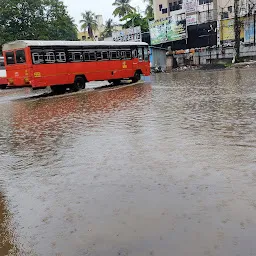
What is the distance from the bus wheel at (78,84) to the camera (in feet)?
62.3

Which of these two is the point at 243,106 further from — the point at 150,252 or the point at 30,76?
the point at 30,76

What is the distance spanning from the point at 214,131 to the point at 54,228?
4.45m

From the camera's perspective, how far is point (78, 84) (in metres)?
19.2

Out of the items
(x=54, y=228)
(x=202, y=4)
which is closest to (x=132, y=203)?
(x=54, y=228)

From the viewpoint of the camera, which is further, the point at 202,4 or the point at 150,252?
the point at 202,4

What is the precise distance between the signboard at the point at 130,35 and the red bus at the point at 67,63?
2152 centimetres

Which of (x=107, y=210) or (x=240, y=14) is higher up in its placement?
(x=240, y=14)

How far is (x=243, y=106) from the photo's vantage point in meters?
9.50

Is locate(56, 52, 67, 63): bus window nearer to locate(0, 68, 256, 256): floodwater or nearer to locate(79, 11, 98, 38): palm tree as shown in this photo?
locate(0, 68, 256, 256): floodwater

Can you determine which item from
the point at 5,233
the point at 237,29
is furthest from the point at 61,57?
the point at 237,29

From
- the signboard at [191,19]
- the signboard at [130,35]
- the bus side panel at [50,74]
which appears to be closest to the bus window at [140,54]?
the bus side panel at [50,74]

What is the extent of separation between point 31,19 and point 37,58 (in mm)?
21929

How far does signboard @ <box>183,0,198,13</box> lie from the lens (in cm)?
3956

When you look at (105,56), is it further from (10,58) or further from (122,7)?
(122,7)
